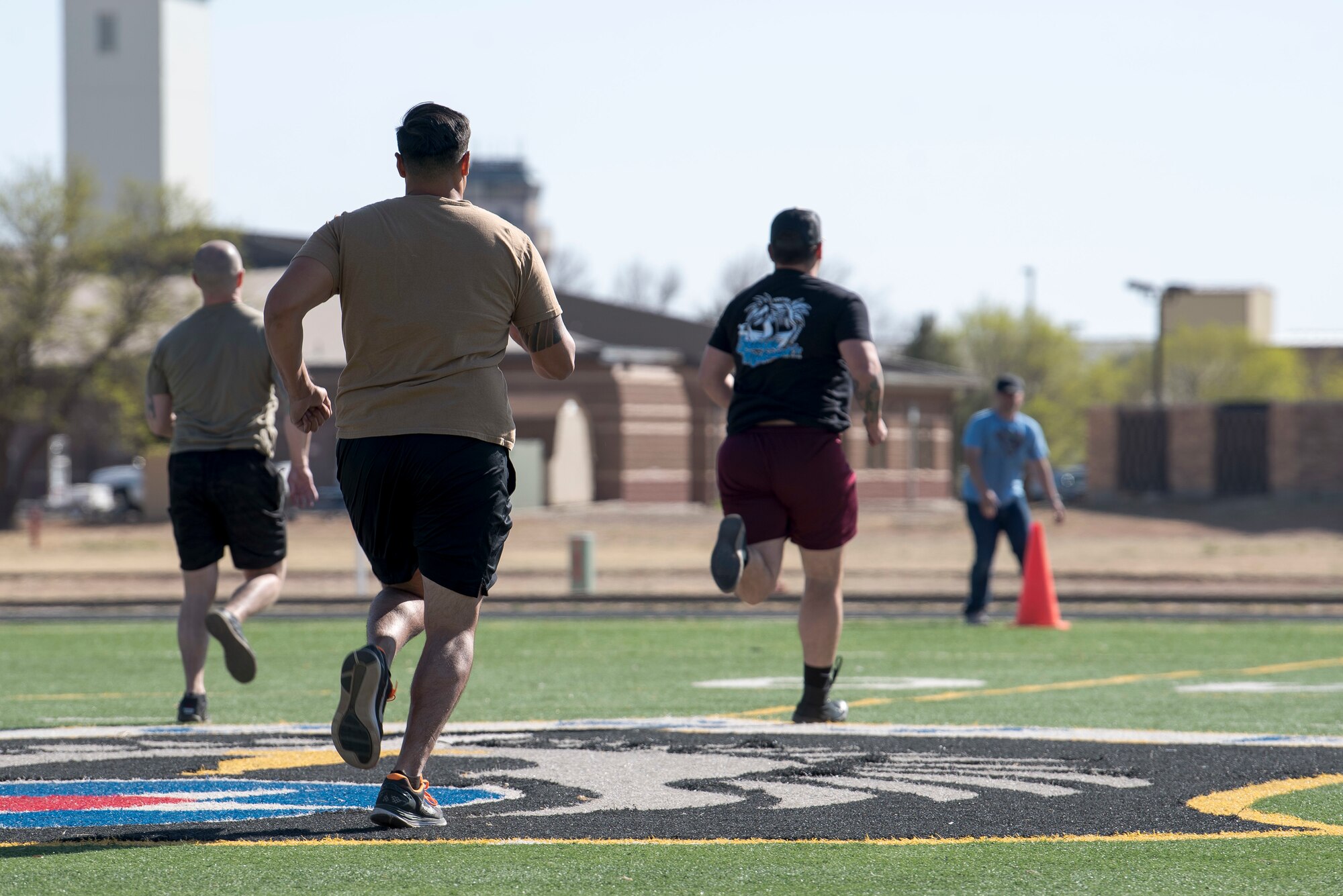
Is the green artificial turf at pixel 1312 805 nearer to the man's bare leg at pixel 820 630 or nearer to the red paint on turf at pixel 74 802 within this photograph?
the man's bare leg at pixel 820 630

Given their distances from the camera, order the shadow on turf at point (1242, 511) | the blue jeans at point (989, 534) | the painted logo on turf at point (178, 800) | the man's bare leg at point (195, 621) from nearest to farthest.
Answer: the painted logo on turf at point (178, 800) < the man's bare leg at point (195, 621) < the blue jeans at point (989, 534) < the shadow on turf at point (1242, 511)

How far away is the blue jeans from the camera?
14742mm

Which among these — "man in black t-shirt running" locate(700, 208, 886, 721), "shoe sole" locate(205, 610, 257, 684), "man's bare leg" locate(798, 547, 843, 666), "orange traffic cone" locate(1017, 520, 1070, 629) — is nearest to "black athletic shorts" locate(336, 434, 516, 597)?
"man in black t-shirt running" locate(700, 208, 886, 721)

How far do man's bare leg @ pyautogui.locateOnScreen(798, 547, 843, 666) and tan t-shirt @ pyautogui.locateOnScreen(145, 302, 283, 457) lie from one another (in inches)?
98.5

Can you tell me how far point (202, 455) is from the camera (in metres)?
8.29

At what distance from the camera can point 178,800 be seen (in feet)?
19.0

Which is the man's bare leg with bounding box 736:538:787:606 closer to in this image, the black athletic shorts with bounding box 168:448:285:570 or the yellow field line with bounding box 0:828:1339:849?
the black athletic shorts with bounding box 168:448:285:570

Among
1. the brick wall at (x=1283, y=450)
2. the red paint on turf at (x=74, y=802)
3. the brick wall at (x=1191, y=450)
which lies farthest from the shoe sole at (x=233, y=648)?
the brick wall at (x=1191, y=450)

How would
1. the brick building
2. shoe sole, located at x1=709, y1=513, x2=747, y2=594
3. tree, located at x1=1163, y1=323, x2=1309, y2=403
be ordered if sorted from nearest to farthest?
shoe sole, located at x1=709, y1=513, x2=747, y2=594 < the brick building < tree, located at x1=1163, y1=323, x2=1309, y2=403

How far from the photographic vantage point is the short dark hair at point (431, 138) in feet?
17.8

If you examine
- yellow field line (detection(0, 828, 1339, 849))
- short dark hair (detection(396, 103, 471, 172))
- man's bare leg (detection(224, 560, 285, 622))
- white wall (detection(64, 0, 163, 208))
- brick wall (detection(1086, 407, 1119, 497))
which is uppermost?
white wall (detection(64, 0, 163, 208))

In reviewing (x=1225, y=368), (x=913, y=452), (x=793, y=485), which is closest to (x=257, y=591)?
(x=793, y=485)

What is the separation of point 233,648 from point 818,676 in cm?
252

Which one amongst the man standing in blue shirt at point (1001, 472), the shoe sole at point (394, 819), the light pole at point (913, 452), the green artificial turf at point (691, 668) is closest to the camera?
the shoe sole at point (394, 819)
